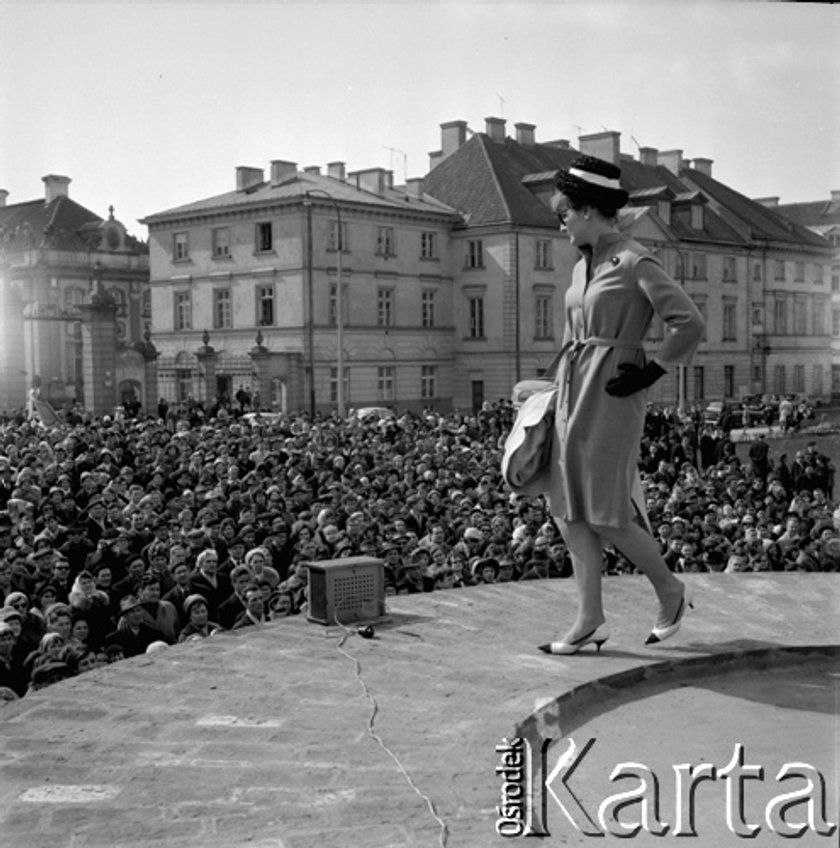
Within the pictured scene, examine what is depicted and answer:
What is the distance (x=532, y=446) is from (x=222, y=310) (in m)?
42.6

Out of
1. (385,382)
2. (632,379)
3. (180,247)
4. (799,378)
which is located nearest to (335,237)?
(385,382)

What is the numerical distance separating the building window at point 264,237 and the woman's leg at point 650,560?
40194mm

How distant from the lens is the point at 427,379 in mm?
46812

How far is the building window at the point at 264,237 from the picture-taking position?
4503 centimetres

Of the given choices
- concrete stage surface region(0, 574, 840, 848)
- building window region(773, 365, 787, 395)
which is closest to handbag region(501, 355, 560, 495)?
concrete stage surface region(0, 574, 840, 848)

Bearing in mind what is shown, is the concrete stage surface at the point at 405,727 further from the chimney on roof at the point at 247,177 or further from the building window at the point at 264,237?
the chimney on roof at the point at 247,177

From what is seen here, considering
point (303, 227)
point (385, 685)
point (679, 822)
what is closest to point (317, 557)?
point (385, 685)

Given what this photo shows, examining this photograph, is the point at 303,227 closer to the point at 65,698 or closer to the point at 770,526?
the point at 770,526

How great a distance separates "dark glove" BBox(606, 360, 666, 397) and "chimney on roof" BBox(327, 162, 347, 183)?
43.5 meters

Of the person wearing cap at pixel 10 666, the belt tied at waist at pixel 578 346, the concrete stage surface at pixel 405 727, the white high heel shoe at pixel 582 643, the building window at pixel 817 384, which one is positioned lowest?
the person wearing cap at pixel 10 666

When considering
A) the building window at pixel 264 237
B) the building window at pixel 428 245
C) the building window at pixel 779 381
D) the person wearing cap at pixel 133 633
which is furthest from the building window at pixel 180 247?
the person wearing cap at pixel 133 633

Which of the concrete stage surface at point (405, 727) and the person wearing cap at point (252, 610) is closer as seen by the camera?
the concrete stage surface at point (405, 727)

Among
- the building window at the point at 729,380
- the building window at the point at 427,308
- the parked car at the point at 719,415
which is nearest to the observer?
the parked car at the point at 719,415

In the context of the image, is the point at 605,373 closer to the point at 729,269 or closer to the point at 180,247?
the point at 180,247
